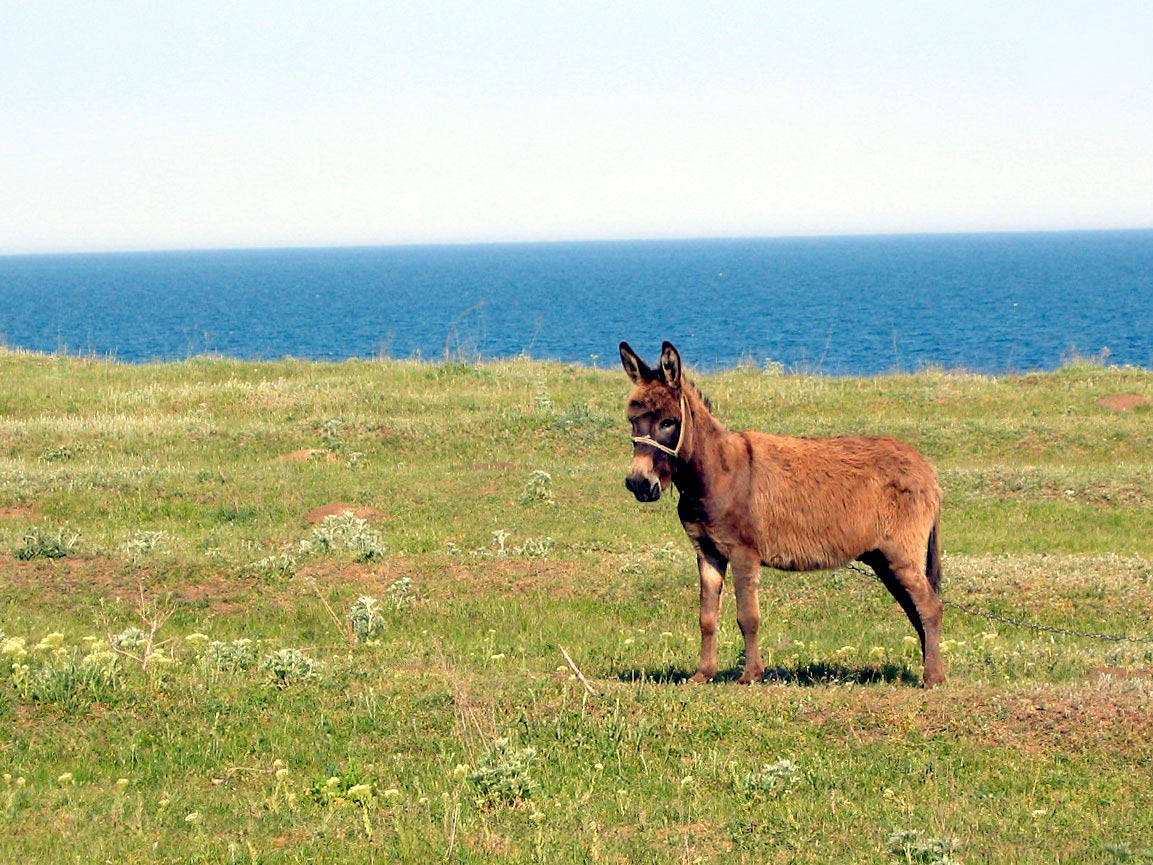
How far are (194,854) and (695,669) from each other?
19.7ft

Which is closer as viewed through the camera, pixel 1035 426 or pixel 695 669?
pixel 695 669

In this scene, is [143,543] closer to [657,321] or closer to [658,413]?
[658,413]

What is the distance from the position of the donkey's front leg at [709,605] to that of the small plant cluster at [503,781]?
304 centimetres

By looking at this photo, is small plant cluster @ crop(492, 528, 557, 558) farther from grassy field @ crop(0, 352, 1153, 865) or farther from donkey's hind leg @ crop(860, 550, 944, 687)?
donkey's hind leg @ crop(860, 550, 944, 687)

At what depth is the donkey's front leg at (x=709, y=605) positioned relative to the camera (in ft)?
35.7

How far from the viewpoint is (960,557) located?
684 inches

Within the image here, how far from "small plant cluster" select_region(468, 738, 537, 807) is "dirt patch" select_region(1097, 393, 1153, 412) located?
26.4 metres

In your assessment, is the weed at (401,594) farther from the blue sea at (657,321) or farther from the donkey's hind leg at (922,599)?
the blue sea at (657,321)

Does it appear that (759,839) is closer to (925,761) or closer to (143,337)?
(925,761)

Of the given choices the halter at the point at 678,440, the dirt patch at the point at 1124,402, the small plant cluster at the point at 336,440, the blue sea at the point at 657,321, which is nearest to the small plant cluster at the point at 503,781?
the halter at the point at 678,440

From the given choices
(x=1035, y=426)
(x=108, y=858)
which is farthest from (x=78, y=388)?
(x=108, y=858)

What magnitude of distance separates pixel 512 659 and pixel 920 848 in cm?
621

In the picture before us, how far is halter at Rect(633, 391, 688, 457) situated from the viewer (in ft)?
33.8

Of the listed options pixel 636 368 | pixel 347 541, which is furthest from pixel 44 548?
pixel 636 368
